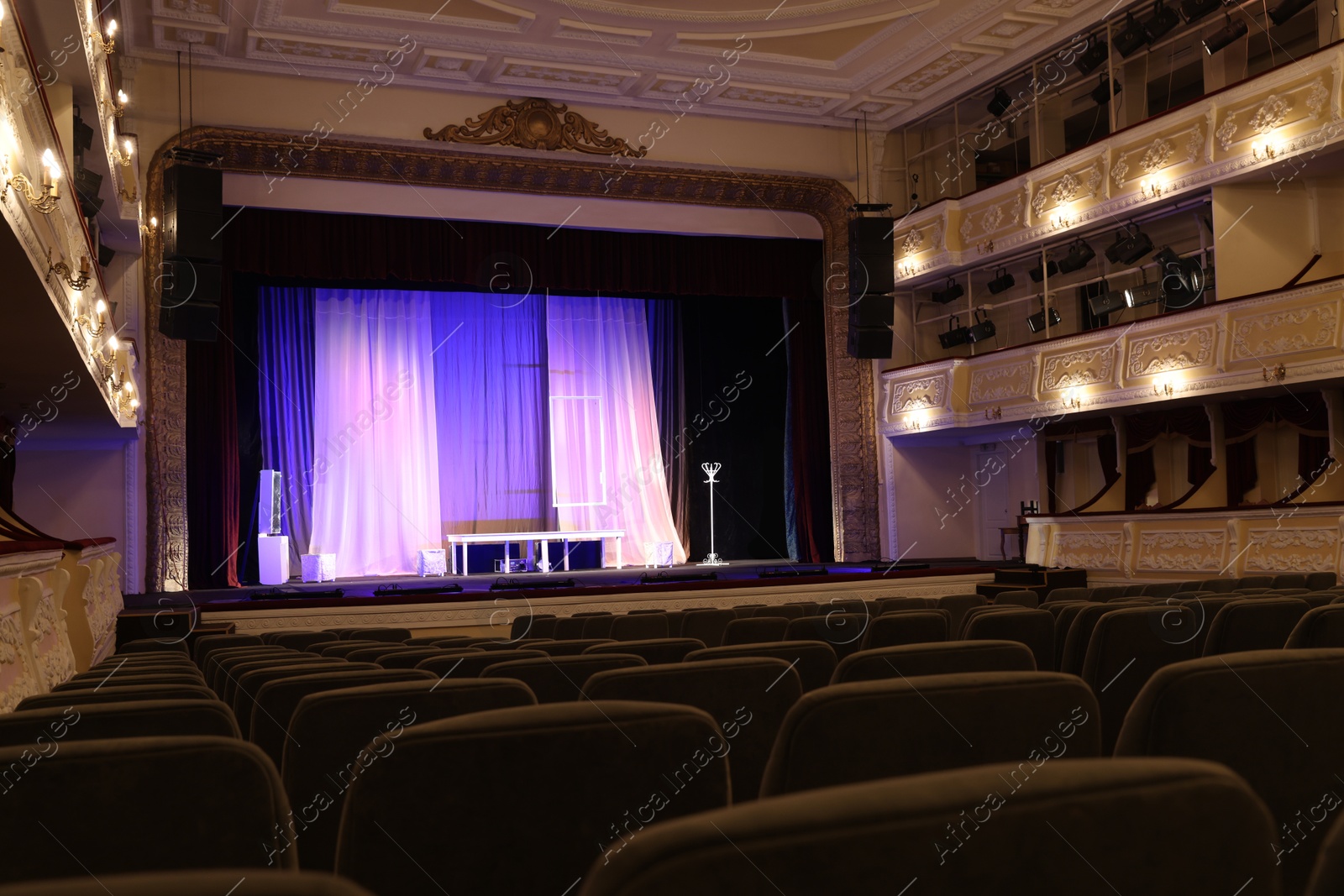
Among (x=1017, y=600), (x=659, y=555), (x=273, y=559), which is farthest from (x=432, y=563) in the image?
(x=1017, y=600)

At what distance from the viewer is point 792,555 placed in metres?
16.7

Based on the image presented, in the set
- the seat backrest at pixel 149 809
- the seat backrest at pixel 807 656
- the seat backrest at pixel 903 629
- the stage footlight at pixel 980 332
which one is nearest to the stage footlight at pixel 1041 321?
the stage footlight at pixel 980 332

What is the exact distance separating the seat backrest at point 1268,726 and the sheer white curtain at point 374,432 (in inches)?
596

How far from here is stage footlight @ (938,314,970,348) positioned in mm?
15367

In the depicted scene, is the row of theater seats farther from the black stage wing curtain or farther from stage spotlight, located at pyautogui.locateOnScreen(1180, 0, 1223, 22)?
the black stage wing curtain

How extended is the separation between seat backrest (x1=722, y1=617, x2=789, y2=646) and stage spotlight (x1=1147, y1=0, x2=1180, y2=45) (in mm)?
10890

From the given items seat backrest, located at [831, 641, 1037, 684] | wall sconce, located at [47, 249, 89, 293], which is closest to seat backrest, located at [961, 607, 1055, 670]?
seat backrest, located at [831, 641, 1037, 684]

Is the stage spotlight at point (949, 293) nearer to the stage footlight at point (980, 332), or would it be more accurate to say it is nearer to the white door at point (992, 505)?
the stage footlight at point (980, 332)

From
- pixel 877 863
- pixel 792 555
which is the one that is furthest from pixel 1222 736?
pixel 792 555

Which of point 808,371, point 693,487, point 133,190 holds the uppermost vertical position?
point 133,190

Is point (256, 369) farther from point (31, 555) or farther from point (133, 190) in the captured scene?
point (31, 555)

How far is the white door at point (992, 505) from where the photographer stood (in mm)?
16375

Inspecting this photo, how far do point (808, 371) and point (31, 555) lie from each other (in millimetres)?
13345

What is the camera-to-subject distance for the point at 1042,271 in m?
15.4
